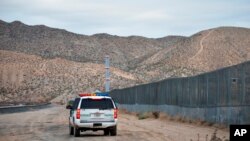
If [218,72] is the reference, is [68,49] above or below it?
above

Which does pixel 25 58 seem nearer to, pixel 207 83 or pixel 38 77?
pixel 38 77

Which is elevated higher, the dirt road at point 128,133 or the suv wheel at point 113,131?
the suv wheel at point 113,131

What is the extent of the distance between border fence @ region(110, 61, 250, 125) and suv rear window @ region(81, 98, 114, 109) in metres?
5.85

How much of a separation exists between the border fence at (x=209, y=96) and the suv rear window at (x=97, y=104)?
585 centimetres

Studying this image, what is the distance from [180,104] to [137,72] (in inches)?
4496

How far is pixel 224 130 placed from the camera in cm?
2789

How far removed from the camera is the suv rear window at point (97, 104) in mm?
25438

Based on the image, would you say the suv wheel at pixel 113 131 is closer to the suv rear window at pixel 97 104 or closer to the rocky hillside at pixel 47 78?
the suv rear window at pixel 97 104

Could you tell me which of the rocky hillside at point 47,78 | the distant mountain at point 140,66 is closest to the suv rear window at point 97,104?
the distant mountain at point 140,66

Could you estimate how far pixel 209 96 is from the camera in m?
32.8

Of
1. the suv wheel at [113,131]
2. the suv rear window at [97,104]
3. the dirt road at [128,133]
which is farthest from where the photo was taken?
the suv rear window at [97,104]

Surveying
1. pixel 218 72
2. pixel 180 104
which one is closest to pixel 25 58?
pixel 180 104

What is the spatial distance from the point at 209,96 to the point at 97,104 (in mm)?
9148

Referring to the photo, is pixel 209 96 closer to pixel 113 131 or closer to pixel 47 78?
pixel 113 131
